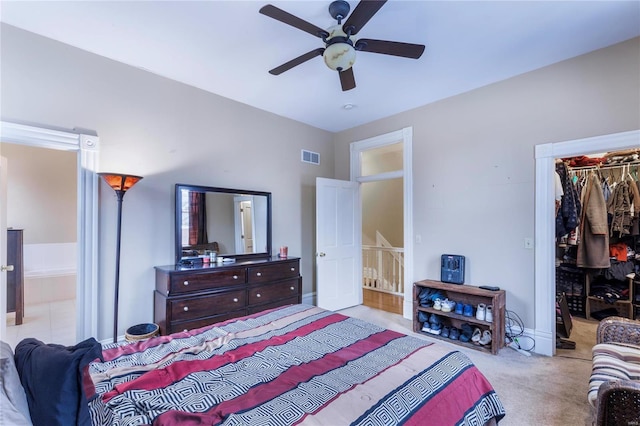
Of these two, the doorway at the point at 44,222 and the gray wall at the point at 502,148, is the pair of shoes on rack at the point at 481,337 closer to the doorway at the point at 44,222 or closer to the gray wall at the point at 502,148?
the gray wall at the point at 502,148

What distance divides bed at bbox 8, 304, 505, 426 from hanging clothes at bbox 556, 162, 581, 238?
2645 millimetres

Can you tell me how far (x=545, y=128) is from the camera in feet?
9.72

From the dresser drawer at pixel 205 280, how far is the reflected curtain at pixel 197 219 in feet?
1.84

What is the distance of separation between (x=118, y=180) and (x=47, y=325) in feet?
7.95

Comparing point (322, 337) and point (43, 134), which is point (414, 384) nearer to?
point (322, 337)

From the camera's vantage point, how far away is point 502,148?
3232mm

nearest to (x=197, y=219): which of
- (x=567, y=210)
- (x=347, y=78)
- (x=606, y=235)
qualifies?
(x=347, y=78)

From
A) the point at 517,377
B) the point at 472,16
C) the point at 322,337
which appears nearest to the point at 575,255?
the point at 517,377

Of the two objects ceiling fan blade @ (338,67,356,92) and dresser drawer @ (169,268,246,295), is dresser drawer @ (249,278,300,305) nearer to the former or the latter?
dresser drawer @ (169,268,246,295)

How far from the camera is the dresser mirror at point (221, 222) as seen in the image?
128 inches

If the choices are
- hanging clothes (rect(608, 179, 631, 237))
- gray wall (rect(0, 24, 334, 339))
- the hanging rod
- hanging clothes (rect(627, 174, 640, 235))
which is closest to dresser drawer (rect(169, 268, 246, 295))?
gray wall (rect(0, 24, 334, 339))

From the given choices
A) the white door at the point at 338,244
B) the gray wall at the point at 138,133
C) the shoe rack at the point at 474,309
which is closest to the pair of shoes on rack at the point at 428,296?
the shoe rack at the point at 474,309

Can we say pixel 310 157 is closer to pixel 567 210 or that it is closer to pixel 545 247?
pixel 545 247

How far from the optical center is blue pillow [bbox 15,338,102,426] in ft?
2.66
